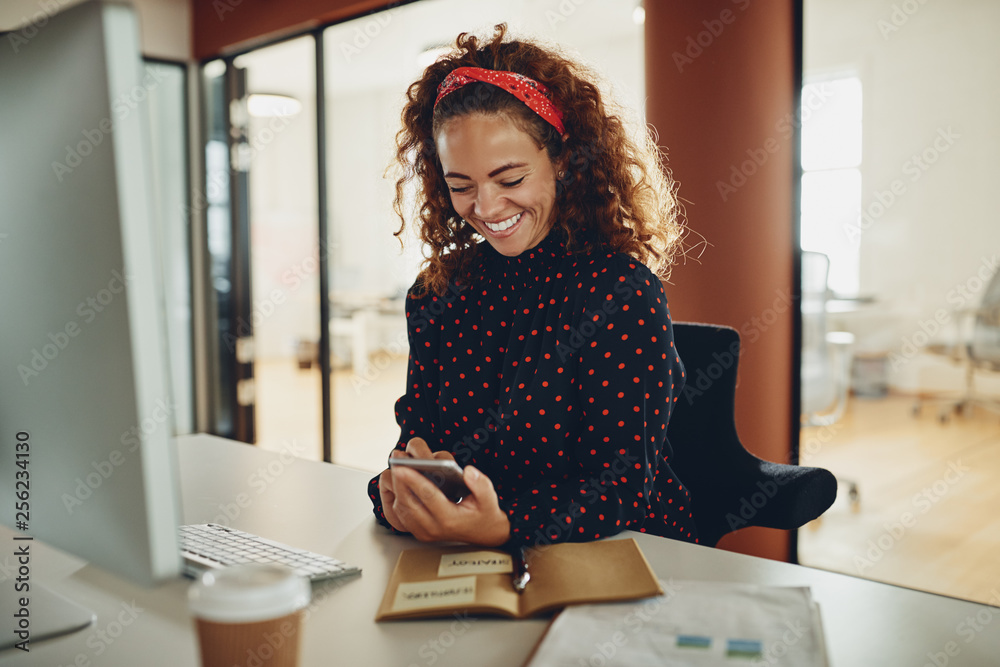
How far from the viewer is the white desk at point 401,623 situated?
69 centimetres

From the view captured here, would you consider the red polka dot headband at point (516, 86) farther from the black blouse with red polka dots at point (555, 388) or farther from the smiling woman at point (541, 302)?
the black blouse with red polka dots at point (555, 388)

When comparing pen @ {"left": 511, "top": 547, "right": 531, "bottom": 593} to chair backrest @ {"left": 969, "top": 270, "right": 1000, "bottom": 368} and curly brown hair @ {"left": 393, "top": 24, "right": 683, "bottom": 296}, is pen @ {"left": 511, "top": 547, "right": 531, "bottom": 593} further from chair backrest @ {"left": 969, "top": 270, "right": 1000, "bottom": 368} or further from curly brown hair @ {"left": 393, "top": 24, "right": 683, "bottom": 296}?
chair backrest @ {"left": 969, "top": 270, "right": 1000, "bottom": 368}

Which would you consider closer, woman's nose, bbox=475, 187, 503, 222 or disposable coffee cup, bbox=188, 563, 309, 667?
disposable coffee cup, bbox=188, 563, 309, 667

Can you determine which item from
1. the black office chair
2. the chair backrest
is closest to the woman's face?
the black office chair

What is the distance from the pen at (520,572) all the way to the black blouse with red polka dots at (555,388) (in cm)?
4

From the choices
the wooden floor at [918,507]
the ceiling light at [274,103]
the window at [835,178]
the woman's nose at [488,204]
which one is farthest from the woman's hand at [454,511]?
the ceiling light at [274,103]

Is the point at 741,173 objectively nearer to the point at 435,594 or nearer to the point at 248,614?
the point at 435,594

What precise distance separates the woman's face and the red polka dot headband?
5 cm

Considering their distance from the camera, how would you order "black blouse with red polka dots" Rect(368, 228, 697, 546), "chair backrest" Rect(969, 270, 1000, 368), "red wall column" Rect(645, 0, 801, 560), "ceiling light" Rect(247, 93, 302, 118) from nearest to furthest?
"black blouse with red polka dots" Rect(368, 228, 697, 546)
"red wall column" Rect(645, 0, 801, 560)
"chair backrest" Rect(969, 270, 1000, 368)
"ceiling light" Rect(247, 93, 302, 118)

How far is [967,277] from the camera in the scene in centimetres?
266

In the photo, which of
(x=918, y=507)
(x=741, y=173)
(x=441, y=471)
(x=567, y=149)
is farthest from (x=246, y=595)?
(x=918, y=507)

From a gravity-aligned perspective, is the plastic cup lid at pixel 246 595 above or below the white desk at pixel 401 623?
above

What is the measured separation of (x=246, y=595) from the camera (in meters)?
0.48

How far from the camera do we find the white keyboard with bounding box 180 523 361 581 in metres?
0.87
